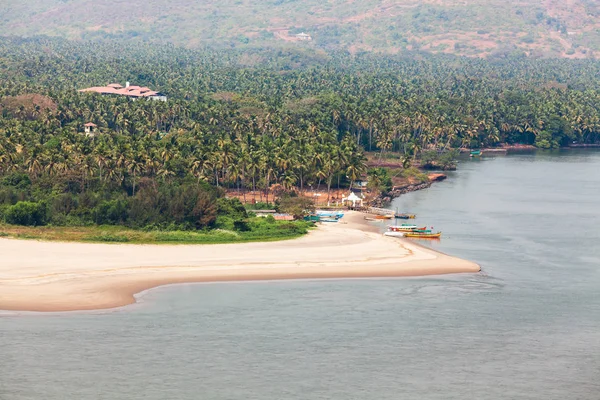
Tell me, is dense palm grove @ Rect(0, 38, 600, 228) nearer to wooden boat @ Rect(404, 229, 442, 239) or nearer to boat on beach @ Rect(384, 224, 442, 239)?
boat on beach @ Rect(384, 224, 442, 239)

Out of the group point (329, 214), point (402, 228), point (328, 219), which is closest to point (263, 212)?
point (328, 219)

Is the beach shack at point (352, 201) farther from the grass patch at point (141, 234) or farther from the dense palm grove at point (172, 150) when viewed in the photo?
the grass patch at point (141, 234)

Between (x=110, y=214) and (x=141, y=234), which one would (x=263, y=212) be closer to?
(x=110, y=214)

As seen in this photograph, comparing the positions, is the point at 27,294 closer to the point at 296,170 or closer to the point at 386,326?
the point at 386,326

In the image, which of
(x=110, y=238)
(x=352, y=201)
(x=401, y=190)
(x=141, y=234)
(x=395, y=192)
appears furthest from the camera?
(x=401, y=190)

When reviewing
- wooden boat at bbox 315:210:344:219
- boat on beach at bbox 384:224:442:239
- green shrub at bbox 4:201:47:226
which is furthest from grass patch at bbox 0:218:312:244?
wooden boat at bbox 315:210:344:219

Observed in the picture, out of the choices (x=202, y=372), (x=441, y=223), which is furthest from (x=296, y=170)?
(x=202, y=372)
